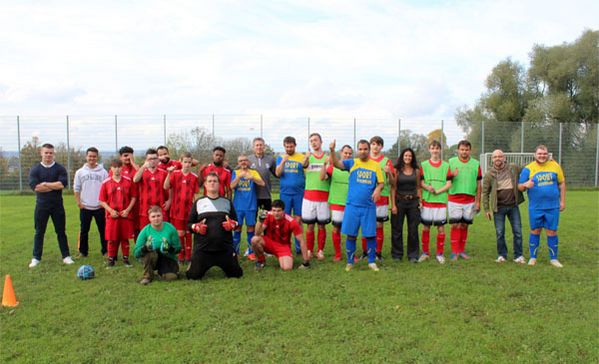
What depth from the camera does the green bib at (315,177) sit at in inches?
276

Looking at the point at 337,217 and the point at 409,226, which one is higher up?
the point at 337,217

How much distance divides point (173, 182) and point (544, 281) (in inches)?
207

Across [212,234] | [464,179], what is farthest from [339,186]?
[212,234]

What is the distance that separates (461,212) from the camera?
694cm

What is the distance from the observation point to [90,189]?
7199 mm

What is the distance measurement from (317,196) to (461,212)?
7.24 ft

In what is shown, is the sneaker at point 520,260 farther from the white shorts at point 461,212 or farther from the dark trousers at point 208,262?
the dark trousers at point 208,262

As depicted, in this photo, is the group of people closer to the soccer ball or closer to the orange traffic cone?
the soccer ball

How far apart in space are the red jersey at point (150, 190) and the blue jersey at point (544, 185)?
5.41m

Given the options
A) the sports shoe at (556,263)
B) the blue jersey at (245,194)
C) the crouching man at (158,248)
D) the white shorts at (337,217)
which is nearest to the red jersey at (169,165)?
the blue jersey at (245,194)

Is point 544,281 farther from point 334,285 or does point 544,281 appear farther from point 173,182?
point 173,182

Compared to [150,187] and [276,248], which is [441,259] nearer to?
[276,248]

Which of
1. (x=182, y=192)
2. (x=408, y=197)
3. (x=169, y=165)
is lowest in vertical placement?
(x=408, y=197)

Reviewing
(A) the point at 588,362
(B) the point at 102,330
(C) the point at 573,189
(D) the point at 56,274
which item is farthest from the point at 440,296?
(C) the point at 573,189
